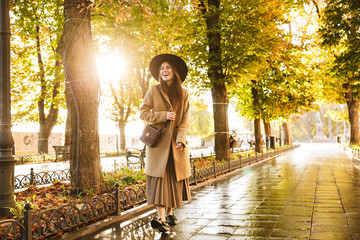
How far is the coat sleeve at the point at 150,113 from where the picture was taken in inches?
185

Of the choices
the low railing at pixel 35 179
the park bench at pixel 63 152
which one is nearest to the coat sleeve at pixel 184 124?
the low railing at pixel 35 179

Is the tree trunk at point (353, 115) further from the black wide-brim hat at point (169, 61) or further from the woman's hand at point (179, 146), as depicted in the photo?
the woman's hand at point (179, 146)

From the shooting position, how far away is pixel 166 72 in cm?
500

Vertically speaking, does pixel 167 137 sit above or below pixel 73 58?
below

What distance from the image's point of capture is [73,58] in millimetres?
7012

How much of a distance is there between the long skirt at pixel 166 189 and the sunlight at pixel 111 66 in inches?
726

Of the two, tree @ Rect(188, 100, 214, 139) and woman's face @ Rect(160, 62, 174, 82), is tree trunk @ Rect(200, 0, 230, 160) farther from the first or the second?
tree @ Rect(188, 100, 214, 139)

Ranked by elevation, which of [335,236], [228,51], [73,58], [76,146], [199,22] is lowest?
[335,236]

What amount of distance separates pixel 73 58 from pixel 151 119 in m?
3.14

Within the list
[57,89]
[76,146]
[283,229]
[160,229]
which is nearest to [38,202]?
[76,146]

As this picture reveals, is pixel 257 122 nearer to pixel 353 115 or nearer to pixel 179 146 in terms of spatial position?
pixel 353 115

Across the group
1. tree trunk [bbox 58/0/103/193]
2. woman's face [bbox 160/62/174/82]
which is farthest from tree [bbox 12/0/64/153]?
woman's face [bbox 160/62/174/82]

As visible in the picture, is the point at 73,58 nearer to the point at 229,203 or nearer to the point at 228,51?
the point at 229,203

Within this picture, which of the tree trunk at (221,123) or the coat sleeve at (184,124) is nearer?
the coat sleeve at (184,124)
